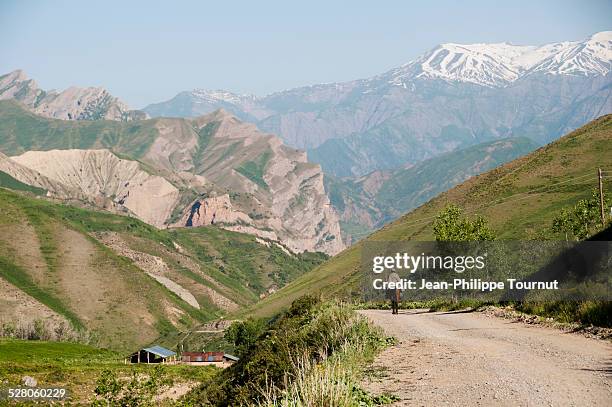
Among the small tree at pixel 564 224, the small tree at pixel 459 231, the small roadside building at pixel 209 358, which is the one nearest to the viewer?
the small tree at pixel 459 231

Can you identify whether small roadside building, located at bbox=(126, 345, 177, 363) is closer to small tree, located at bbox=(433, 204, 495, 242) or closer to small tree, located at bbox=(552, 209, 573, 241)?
small tree, located at bbox=(552, 209, 573, 241)

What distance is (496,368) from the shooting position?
54.7 feet

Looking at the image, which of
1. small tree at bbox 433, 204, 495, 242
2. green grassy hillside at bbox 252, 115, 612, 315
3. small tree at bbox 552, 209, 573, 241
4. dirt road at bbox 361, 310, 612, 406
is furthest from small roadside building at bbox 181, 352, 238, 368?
dirt road at bbox 361, 310, 612, 406

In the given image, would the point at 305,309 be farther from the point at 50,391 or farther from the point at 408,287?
the point at 50,391

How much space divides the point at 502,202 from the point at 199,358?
8476 cm

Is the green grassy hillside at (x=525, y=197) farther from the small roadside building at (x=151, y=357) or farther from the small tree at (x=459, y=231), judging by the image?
the small tree at (x=459, y=231)

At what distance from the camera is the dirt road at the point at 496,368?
13898mm

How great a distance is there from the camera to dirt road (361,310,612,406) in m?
13.9

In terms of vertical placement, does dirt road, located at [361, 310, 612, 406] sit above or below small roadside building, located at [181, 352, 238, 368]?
above

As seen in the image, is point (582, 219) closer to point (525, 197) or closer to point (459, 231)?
point (459, 231)

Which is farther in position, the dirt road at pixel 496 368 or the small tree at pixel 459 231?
the small tree at pixel 459 231

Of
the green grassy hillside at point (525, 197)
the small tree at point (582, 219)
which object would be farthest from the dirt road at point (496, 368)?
the green grassy hillside at point (525, 197)

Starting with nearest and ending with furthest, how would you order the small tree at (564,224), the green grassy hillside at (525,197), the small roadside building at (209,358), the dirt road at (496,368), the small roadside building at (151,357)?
the dirt road at (496,368) → the small tree at (564,224) → the small roadside building at (209,358) → the small roadside building at (151,357) → the green grassy hillside at (525,197)

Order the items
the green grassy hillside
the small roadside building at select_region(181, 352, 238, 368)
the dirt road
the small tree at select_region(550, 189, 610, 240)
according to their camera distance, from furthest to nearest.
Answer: the green grassy hillside < the small roadside building at select_region(181, 352, 238, 368) < the small tree at select_region(550, 189, 610, 240) < the dirt road
